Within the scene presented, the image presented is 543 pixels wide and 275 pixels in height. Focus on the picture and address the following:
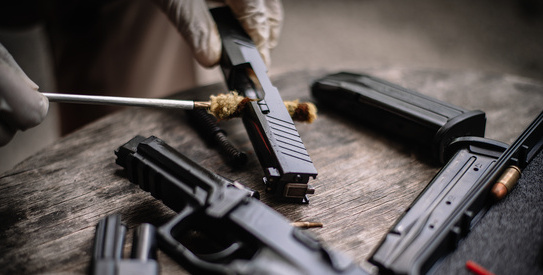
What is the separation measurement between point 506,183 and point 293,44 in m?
3.37

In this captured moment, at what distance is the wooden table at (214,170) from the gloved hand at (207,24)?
0.23m

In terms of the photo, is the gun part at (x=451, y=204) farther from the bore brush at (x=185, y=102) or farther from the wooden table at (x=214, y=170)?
the bore brush at (x=185, y=102)

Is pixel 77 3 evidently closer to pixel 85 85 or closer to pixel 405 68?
pixel 85 85

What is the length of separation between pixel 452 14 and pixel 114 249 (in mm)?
4596

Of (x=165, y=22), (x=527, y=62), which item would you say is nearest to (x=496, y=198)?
(x=165, y=22)

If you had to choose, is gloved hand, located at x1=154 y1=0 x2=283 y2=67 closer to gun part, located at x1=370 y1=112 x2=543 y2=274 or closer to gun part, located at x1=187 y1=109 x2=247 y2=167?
gun part, located at x1=187 y1=109 x2=247 y2=167

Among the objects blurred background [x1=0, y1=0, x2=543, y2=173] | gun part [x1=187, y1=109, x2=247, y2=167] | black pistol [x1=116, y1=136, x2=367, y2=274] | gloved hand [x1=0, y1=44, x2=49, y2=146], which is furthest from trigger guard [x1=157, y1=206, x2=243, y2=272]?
blurred background [x1=0, y1=0, x2=543, y2=173]

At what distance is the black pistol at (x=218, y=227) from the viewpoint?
1.01 meters

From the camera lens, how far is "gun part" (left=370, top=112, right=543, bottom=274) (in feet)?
3.66

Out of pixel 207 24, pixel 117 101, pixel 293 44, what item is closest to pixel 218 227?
pixel 117 101

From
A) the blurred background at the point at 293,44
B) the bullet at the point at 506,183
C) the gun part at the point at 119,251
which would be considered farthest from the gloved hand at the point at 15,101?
the bullet at the point at 506,183

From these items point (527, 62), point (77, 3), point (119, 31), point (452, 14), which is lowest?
point (527, 62)

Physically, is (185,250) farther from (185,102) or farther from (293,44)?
(293,44)

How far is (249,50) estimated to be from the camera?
6.11 ft
